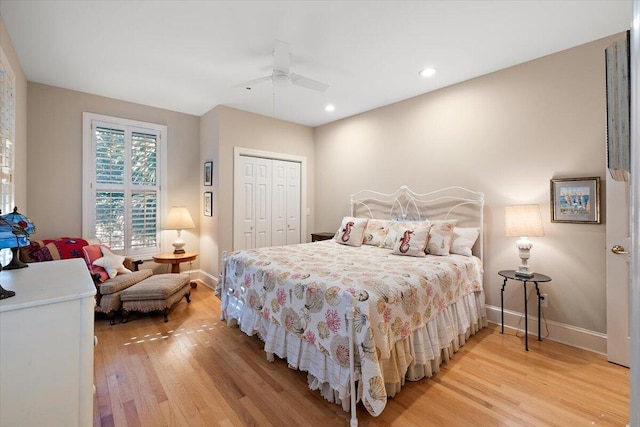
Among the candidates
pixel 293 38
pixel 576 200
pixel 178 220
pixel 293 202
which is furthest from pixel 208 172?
pixel 576 200

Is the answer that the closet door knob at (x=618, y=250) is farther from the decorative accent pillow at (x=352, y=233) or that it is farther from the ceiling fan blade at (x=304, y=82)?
the ceiling fan blade at (x=304, y=82)

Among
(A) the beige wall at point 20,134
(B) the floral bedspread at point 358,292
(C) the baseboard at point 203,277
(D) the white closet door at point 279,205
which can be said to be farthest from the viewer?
(D) the white closet door at point 279,205

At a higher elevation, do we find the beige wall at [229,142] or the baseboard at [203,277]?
the beige wall at [229,142]

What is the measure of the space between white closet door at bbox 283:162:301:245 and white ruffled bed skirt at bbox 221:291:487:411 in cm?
227

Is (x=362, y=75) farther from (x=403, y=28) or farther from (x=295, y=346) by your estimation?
(x=295, y=346)

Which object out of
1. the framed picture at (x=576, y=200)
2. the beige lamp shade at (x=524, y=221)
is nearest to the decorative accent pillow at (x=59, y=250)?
the beige lamp shade at (x=524, y=221)

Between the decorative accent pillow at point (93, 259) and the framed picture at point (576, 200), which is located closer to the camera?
the framed picture at point (576, 200)

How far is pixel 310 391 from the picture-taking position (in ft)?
6.73

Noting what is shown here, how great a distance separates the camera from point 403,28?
2.41 meters

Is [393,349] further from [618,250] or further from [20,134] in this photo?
[20,134]

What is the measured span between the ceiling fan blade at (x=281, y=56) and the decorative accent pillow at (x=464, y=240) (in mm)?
2477

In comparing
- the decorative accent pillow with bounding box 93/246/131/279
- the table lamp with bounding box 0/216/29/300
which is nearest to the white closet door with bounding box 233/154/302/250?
the decorative accent pillow with bounding box 93/246/131/279

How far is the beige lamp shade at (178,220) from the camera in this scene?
415cm

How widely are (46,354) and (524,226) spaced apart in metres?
3.41
